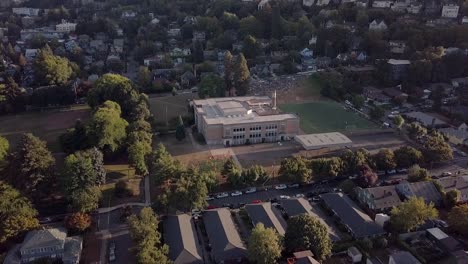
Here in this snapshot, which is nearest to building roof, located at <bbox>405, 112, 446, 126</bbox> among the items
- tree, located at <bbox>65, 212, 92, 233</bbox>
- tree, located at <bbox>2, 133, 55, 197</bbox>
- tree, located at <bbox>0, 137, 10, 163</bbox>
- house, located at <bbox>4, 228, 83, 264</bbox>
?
tree, located at <bbox>65, 212, 92, 233</bbox>

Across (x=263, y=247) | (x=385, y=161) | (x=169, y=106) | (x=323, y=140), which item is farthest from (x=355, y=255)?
(x=169, y=106)

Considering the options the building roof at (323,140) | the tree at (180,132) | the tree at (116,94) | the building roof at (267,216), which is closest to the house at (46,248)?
the building roof at (267,216)

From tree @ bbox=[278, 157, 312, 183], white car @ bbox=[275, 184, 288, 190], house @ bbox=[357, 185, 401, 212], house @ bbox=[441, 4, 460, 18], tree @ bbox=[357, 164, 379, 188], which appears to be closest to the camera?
house @ bbox=[357, 185, 401, 212]

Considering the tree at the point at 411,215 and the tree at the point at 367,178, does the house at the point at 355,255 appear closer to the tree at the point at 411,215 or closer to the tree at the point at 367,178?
the tree at the point at 411,215

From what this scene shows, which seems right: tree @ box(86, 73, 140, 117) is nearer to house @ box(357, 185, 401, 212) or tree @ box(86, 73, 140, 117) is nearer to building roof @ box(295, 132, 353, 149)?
building roof @ box(295, 132, 353, 149)

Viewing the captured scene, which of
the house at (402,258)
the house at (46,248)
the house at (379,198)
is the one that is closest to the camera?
the house at (402,258)
